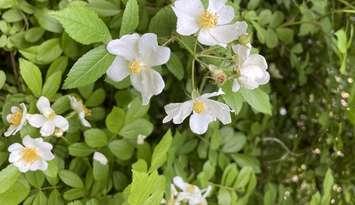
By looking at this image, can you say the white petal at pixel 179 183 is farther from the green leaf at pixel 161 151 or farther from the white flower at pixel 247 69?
the white flower at pixel 247 69

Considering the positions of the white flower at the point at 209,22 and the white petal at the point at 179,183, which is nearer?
the white flower at the point at 209,22

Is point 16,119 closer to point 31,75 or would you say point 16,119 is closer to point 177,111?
point 31,75

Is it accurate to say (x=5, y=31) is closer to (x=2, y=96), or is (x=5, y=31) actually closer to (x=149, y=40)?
(x=2, y=96)

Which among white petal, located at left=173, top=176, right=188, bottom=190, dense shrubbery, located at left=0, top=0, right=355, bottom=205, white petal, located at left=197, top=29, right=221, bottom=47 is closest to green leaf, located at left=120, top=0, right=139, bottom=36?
dense shrubbery, located at left=0, top=0, right=355, bottom=205

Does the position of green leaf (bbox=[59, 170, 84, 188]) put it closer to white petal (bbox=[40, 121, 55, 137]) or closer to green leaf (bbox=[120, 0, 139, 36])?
white petal (bbox=[40, 121, 55, 137])

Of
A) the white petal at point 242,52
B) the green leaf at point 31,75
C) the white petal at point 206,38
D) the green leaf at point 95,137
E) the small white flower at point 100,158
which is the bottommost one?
the small white flower at point 100,158

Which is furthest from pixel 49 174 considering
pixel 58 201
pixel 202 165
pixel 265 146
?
pixel 265 146

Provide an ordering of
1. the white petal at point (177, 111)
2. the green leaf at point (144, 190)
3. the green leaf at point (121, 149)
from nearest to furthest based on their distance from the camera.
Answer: the green leaf at point (144, 190)
the white petal at point (177, 111)
the green leaf at point (121, 149)

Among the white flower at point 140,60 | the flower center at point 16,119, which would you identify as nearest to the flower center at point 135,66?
the white flower at point 140,60
